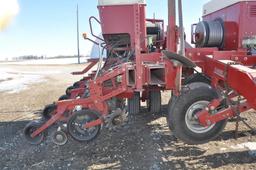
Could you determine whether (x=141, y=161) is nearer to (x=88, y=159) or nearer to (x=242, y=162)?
(x=88, y=159)

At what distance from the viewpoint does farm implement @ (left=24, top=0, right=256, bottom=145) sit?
14.7 ft

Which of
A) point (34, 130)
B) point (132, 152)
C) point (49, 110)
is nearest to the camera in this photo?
point (132, 152)

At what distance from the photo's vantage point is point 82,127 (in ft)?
16.8

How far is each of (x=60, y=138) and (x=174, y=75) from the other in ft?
6.55

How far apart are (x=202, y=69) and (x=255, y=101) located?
1.64 metres

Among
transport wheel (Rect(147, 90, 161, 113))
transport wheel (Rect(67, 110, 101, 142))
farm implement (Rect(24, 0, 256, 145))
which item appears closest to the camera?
farm implement (Rect(24, 0, 256, 145))

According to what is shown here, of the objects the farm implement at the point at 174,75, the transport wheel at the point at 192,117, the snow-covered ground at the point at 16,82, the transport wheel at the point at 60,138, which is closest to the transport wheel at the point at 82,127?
the farm implement at the point at 174,75

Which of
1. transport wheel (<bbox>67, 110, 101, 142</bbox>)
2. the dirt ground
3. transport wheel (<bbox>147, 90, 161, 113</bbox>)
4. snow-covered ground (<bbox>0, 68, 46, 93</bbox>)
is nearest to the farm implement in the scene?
transport wheel (<bbox>67, 110, 101, 142</bbox>)

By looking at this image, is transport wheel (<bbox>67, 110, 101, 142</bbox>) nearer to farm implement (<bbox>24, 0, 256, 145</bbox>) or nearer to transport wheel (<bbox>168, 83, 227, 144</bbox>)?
farm implement (<bbox>24, 0, 256, 145</bbox>)

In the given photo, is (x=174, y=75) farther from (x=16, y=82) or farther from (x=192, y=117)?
(x=16, y=82)

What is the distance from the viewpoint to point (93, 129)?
5.18m

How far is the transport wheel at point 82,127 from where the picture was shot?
512 centimetres

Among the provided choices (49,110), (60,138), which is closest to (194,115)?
(60,138)

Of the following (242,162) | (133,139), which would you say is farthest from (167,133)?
(242,162)
